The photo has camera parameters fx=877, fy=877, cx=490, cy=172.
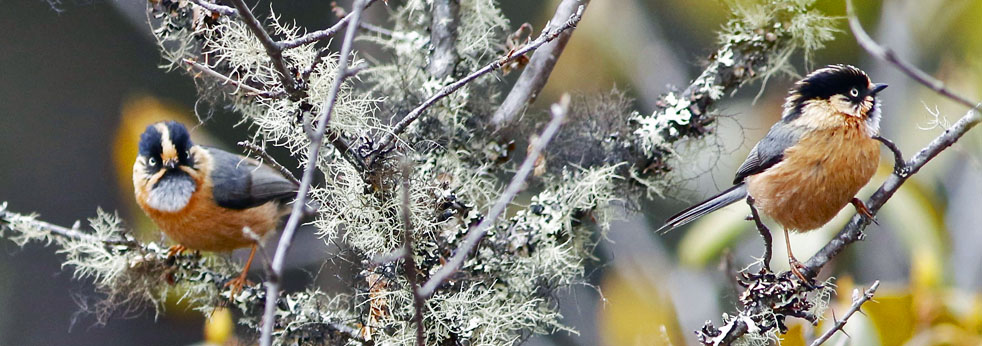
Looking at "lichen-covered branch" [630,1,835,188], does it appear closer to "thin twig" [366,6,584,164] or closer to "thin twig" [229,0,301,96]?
"thin twig" [366,6,584,164]

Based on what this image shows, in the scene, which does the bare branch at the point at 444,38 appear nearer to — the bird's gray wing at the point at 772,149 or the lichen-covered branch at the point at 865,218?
the bird's gray wing at the point at 772,149

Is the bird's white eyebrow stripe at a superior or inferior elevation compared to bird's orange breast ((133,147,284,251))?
superior

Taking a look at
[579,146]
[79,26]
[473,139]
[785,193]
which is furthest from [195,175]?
[79,26]

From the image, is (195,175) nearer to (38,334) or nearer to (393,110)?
(393,110)

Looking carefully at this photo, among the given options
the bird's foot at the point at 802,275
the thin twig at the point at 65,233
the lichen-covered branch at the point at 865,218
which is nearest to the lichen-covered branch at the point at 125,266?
the thin twig at the point at 65,233

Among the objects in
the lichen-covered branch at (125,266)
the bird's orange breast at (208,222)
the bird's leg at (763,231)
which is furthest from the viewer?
the bird's orange breast at (208,222)

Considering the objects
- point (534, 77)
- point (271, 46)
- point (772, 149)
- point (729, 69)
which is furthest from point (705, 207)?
point (271, 46)

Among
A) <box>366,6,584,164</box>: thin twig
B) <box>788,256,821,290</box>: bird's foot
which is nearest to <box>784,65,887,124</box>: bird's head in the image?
<box>788,256,821,290</box>: bird's foot
